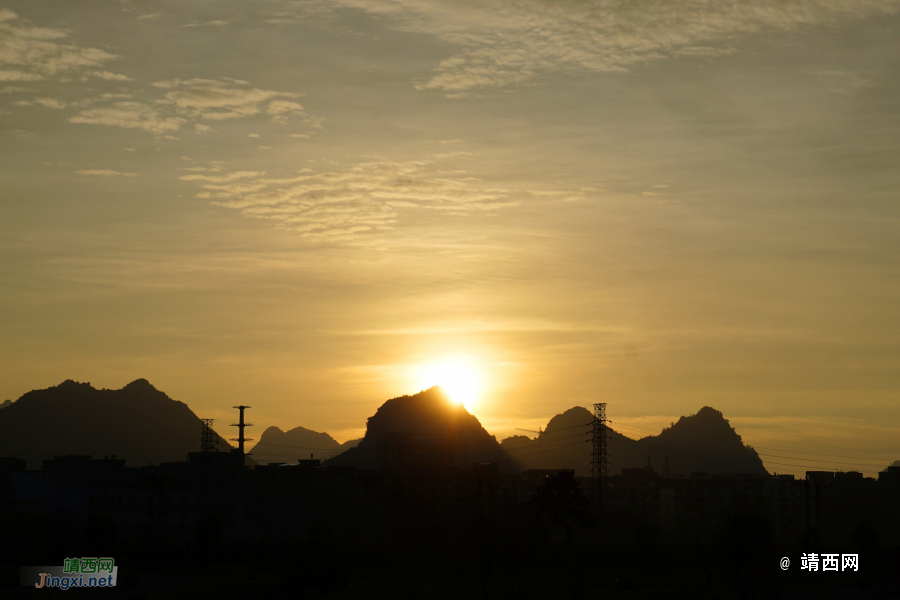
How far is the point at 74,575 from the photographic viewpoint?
6662cm

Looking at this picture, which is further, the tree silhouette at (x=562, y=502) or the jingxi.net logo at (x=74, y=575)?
the tree silhouette at (x=562, y=502)

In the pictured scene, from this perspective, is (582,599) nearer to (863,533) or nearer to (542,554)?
(542,554)

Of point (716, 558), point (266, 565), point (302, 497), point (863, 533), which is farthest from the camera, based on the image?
point (302, 497)

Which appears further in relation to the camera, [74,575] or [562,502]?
[562,502]

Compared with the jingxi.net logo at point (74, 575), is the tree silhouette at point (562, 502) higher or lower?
higher

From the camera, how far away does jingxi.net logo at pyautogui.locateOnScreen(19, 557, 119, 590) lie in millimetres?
65562

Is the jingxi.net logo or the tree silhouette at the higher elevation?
the tree silhouette

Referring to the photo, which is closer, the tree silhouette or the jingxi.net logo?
the jingxi.net logo

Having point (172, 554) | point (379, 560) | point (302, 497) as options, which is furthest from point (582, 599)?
point (302, 497)

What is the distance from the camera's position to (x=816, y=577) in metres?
88.0

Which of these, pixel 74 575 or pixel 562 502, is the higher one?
pixel 562 502

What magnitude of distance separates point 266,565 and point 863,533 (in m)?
70.4

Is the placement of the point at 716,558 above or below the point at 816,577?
above

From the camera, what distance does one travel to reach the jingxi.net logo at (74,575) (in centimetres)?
6556
